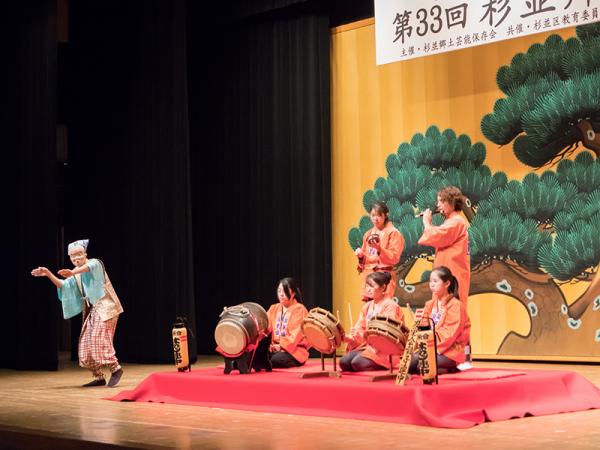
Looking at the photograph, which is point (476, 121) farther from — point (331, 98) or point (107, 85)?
point (107, 85)

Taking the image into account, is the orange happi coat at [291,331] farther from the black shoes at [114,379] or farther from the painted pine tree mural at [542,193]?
the painted pine tree mural at [542,193]

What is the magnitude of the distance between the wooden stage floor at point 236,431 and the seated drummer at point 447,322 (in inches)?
26.0

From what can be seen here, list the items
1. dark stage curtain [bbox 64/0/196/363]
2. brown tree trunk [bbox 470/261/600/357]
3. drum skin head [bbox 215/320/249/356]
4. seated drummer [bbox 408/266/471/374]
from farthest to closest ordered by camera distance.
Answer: dark stage curtain [bbox 64/0/196/363] → brown tree trunk [bbox 470/261/600/357] → drum skin head [bbox 215/320/249/356] → seated drummer [bbox 408/266/471/374]

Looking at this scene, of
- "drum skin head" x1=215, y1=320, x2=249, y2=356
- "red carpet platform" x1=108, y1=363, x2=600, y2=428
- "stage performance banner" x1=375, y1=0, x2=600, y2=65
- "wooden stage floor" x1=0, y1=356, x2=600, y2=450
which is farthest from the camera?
"stage performance banner" x1=375, y1=0, x2=600, y2=65

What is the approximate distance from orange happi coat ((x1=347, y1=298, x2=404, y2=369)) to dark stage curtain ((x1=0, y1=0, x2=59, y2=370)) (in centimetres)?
422

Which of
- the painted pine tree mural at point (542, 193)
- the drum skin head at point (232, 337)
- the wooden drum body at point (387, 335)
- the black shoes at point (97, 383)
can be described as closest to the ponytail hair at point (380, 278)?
the wooden drum body at point (387, 335)

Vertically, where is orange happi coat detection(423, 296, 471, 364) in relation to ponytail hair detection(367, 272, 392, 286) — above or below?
below

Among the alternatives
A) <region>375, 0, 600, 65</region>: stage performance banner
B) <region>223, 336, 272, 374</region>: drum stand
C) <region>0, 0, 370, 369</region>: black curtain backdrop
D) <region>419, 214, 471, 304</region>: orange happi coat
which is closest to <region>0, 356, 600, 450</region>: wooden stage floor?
<region>223, 336, 272, 374</region>: drum stand

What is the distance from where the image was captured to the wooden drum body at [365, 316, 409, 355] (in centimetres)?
539

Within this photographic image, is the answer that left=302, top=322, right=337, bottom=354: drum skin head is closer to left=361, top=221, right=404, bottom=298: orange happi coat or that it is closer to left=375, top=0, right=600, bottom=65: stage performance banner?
left=361, top=221, right=404, bottom=298: orange happi coat

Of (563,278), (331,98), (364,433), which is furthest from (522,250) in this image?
(364,433)

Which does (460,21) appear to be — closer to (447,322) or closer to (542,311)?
(542,311)

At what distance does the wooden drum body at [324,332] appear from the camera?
577cm

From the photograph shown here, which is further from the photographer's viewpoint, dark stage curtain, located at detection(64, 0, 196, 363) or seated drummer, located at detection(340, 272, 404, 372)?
dark stage curtain, located at detection(64, 0, 196, 363)
